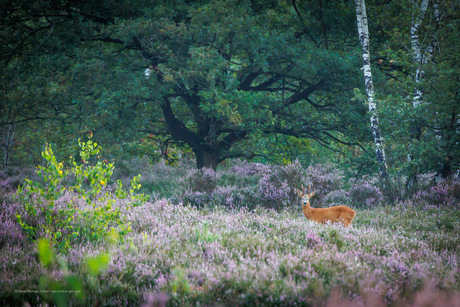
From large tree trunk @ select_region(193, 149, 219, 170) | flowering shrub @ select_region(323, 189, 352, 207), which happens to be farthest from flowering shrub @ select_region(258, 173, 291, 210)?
large tree trunk @ select_region(193, 149, 219, 170)

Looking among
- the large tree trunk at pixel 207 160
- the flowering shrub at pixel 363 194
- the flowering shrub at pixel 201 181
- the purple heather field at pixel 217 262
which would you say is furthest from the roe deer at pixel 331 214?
the large tree trunk at pixel 207 160

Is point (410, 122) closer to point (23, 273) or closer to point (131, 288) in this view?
point (131, 288)

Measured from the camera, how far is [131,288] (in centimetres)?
343

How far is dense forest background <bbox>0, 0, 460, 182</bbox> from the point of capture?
32.0 feet

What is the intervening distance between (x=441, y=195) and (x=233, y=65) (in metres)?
7.40

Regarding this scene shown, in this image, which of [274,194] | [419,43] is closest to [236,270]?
[274,194]

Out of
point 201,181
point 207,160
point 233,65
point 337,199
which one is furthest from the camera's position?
point 207,160

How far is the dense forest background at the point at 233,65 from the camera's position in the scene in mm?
9750

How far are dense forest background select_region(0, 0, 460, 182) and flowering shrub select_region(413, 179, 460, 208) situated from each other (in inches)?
20.5

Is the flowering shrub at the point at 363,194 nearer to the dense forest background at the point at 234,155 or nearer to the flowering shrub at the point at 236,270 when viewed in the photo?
the dense forest background at the point at 234,155

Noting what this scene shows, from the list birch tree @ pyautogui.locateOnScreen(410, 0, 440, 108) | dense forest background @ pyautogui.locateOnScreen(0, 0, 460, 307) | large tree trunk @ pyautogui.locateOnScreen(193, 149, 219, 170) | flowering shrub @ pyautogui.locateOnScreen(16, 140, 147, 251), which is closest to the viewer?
dense forest background @ pyautogui.locateOnScreen(0, 0, 460, 307)

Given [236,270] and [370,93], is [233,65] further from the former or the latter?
[236,270]

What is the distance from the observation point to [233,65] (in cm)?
1180

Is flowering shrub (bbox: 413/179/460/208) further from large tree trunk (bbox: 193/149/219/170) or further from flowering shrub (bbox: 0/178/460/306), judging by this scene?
large tree trunk (bbox: 193/149/219/170)
